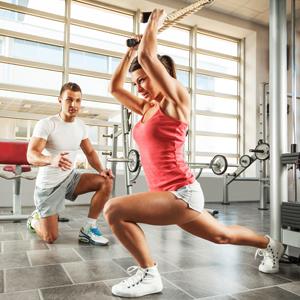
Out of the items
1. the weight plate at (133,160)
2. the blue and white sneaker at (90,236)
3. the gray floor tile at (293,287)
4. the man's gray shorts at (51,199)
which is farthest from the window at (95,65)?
the gray floor tile at (293,287)

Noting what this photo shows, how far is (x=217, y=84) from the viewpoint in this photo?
25.4ft

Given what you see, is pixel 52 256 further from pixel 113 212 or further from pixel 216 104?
pixel 216 104

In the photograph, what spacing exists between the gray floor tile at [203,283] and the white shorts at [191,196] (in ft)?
1.33

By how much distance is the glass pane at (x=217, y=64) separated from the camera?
24.5 ft

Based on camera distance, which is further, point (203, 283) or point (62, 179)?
point (62, 179)

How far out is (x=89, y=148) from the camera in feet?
9.18

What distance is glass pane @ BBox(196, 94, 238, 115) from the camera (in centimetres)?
734

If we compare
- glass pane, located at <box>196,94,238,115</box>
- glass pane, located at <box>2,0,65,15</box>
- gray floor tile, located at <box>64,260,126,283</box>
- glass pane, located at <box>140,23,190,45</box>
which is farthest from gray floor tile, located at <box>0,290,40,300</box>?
glass pane, located at <box>140,23,190,45</box>

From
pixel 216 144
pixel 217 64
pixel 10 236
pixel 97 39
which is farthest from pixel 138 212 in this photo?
pixel 217 64

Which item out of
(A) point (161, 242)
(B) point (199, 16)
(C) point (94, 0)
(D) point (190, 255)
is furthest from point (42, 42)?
(D) point (190, 255)

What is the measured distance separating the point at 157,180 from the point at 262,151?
4.32 meters

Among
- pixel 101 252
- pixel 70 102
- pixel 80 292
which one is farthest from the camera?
pixel 70 102

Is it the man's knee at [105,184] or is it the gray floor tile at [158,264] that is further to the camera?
the man's knee at [105,184]

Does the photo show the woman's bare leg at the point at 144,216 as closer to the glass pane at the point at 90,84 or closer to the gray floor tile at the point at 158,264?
the gray floor tile at the point at 158,264
